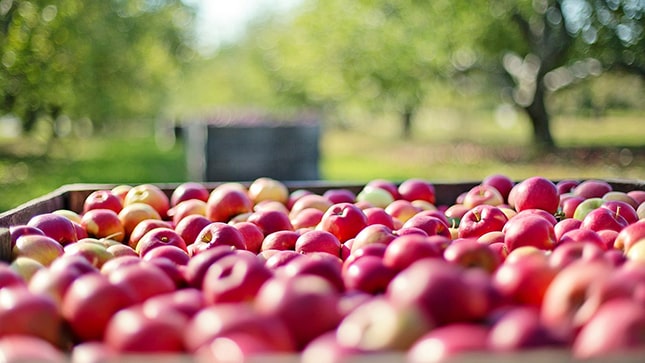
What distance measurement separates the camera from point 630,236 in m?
2.34

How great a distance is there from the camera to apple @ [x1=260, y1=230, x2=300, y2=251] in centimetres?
281

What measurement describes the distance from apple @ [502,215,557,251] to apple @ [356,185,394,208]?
1323 mm

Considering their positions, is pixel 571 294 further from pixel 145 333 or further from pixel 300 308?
pixel 145 333

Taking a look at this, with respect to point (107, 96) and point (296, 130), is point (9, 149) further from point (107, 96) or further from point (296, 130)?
point (296, 130)

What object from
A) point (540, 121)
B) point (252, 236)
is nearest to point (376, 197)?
point (252, 236)

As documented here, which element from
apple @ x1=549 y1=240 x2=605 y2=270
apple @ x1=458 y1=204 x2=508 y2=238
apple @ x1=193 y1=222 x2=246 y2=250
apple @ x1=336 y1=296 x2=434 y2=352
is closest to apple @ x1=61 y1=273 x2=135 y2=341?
apple @ x1=336 y1=296 x2=434 y2=352

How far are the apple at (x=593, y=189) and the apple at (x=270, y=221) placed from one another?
1.60 metres

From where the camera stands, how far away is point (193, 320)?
155 centimetres

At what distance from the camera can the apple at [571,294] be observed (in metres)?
1.55

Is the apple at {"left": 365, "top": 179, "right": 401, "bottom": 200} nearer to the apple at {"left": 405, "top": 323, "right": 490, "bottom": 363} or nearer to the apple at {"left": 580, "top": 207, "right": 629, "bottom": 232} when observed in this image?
the apple at {"left": 580, "top": 207, "right": 629, "bottom": 232}

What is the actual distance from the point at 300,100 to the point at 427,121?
20328mm

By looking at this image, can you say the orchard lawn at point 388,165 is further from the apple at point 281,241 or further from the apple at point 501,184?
the apple at point 281,241

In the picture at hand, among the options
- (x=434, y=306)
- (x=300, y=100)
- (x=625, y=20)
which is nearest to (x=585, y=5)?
(x=625, y=20)

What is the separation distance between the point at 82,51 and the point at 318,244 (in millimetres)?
17878
